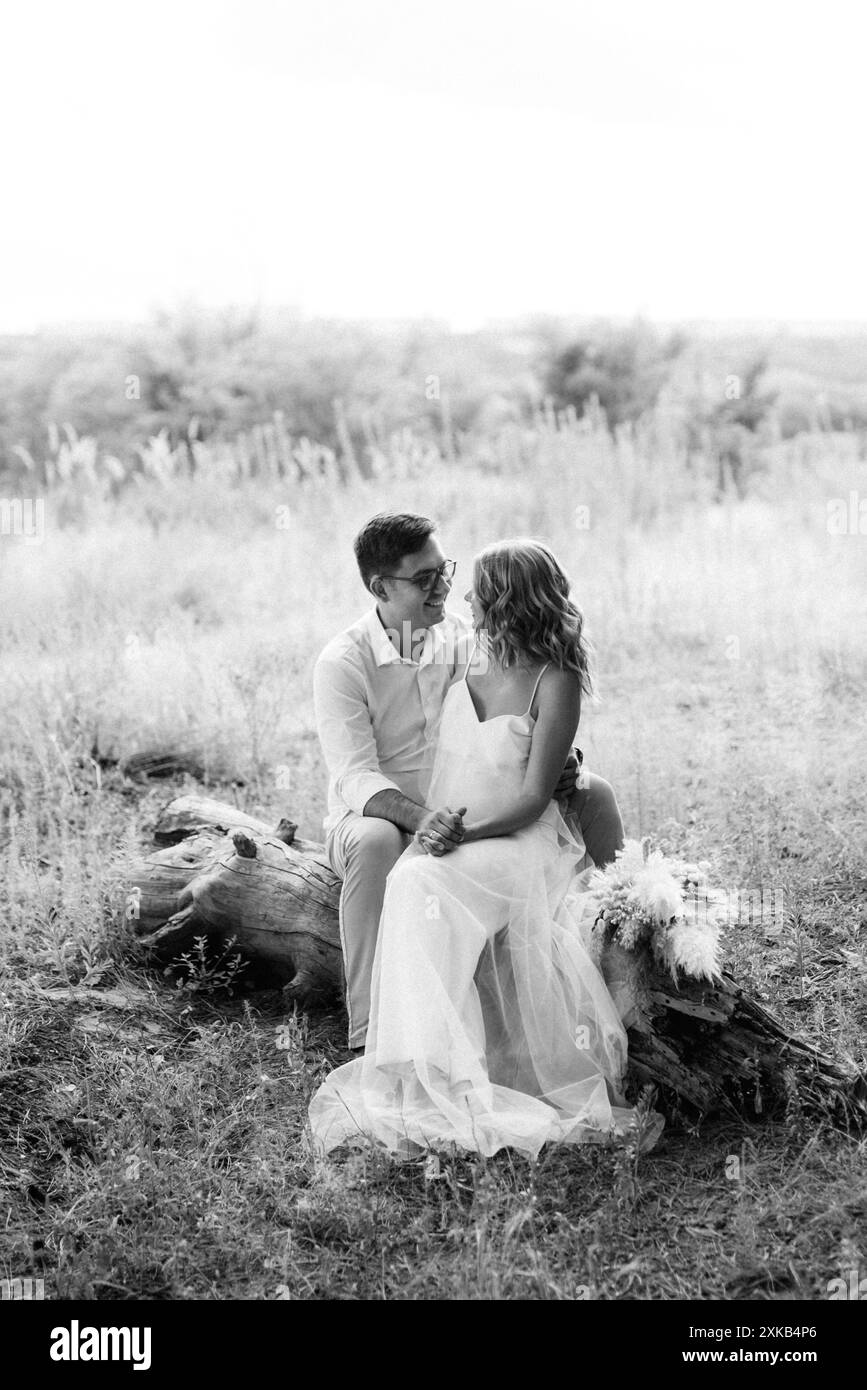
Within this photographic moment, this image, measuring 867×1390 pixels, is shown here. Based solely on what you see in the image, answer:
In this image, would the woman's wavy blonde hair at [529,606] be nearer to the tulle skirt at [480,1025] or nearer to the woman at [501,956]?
the woman at [501,956]

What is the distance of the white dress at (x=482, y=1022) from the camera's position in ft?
10.3

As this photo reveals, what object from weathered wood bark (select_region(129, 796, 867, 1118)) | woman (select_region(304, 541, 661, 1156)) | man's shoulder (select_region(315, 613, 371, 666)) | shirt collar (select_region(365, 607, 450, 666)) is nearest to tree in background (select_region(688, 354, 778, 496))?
shirt collar (select_region(365, 607, 450, 666))

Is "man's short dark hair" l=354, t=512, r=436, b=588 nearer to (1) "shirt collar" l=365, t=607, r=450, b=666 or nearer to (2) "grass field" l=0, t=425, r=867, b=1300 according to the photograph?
(1) "shirt collar" l=365, t=607, r=450, b=666

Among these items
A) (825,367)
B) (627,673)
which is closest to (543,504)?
(627,673)

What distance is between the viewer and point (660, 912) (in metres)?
3.10

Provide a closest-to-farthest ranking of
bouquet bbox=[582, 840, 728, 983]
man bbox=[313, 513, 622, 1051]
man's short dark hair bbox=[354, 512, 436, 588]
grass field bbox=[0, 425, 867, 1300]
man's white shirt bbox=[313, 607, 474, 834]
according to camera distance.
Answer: grass field bbox=[0, 425, 867, 1300] → bouquet bbox=[582, 840, 728, 983] → man bbox=[313, 513, 622, 1051] → man's short dark hair bbox=[354, 512, 436, 588] → man's white shirt bbox=[313, 607, 474, 834]

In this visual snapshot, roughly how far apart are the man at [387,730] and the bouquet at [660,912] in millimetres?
429

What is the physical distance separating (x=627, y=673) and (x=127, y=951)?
351cm

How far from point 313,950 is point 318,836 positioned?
1.27 meters

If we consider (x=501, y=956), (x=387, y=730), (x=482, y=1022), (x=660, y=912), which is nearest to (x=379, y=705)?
(x=387, y=730)

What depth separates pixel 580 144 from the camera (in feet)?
60.5

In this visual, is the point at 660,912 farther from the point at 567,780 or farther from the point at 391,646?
the point at 391,646

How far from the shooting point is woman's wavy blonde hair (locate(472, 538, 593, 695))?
11.4 feet
